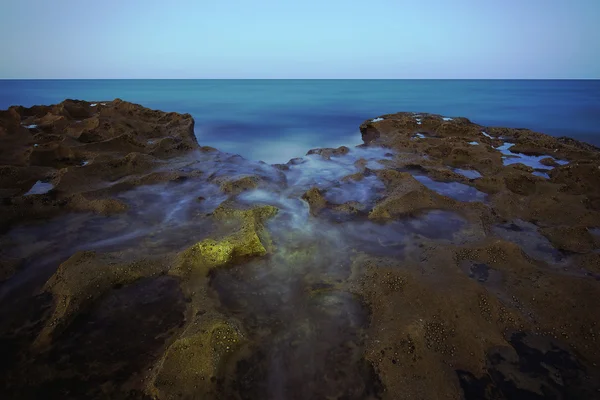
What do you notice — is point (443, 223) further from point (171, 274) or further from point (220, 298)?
point (171, 274)

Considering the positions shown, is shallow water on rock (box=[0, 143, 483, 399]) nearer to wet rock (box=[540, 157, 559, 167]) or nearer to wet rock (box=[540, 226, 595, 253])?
wet rock (box=[540, 226, 595, 253])

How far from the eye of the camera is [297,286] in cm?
532

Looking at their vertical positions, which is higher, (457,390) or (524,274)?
(524,274)

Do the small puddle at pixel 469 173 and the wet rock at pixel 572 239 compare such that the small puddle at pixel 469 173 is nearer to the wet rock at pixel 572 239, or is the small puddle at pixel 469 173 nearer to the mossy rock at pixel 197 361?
the wet rock at pixel 572 239

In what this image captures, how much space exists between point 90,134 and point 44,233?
26.9 ft

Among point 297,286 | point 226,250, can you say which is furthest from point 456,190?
point 226,250

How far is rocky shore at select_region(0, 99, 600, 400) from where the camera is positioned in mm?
3785

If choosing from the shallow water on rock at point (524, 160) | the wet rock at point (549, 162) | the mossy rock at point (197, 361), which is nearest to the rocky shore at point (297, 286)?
the mossy rock at point (197, 361)

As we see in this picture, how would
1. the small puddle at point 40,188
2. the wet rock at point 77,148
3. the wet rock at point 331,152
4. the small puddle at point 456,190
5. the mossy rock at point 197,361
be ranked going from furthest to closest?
the wet rock at point 331,152, the small puddle at point 456,190, the wet rock at point 77,148, the small puddle at point 40,188, the mossy rock at point 197,361

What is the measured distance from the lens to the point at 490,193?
30.8 ft

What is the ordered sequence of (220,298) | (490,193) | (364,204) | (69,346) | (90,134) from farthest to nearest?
(90,134) < (490,193) < (364,204) < (220,298) < (69,346)

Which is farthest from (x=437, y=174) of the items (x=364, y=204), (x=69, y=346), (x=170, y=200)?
(x=69, y=346)

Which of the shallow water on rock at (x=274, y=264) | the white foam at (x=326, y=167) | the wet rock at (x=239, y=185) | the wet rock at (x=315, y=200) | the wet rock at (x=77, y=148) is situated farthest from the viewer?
the white foam at (x=326, y=167)

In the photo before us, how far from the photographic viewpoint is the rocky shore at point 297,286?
3.79 meters
